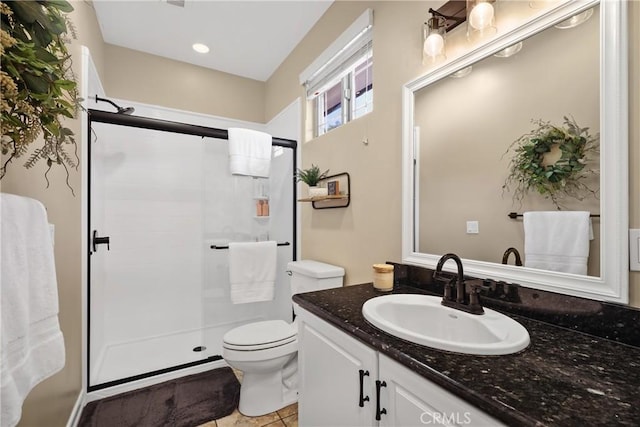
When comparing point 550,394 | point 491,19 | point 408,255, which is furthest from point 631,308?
point 491,19

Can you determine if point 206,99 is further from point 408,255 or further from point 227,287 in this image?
point 408,255

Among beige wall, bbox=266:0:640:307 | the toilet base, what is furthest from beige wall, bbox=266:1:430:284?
the toilet base

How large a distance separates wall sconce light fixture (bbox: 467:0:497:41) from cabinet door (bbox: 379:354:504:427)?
1315 mm

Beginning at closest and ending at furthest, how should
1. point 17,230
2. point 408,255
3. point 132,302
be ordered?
point 17,230 < point 408,255 < point 132,302

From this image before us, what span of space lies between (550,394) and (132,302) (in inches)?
120

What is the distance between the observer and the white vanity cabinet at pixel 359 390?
2.32 feet

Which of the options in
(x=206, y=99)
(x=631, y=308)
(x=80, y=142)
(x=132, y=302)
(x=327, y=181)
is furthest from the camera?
(x=206, y=99)

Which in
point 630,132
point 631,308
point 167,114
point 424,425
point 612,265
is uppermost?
point 167,114

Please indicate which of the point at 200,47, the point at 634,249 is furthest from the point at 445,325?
the point at 200,47

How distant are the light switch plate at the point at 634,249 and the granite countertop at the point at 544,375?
23cm

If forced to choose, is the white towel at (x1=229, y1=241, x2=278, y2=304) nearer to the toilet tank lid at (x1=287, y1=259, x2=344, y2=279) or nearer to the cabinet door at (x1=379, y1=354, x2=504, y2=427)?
the toilet tank lid at (x1=287, y1=259, x2=344, y2=279)

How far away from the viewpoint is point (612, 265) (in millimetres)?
875

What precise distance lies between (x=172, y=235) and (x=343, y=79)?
6.97ft

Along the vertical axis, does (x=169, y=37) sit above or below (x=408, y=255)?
above
